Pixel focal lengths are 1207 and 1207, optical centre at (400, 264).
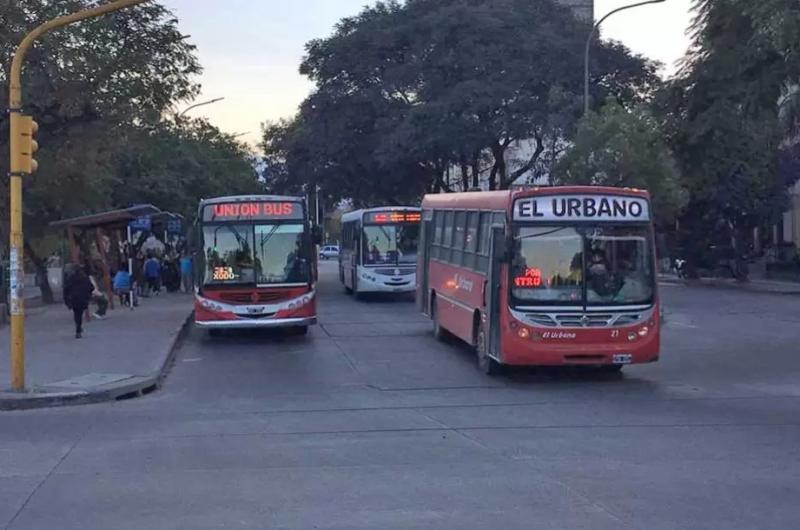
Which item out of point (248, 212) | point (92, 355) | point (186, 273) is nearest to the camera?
point (92, 355)

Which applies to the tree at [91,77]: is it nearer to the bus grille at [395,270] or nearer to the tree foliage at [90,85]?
the tree foliage at [90,85]

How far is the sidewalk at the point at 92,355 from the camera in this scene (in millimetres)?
16609

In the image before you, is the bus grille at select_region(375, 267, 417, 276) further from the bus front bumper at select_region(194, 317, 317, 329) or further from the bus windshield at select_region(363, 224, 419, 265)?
the bus front bumper at select_region(194, 317, 317, 329)

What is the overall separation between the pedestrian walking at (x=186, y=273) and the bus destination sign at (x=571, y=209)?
96.6 feet

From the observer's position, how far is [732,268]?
5450 cm

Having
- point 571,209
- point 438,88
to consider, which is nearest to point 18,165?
point 571,209

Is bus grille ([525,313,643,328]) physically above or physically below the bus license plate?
above

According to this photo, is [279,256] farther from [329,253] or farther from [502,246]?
[329,253]

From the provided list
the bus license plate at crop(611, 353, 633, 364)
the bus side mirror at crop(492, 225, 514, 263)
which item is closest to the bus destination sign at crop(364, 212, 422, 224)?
the bus side mirror at crop(492, 225, 514, 263)

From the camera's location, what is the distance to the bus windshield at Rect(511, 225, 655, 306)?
17422 millimetres

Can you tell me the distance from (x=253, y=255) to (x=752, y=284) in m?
32.2

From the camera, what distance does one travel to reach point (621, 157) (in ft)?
112

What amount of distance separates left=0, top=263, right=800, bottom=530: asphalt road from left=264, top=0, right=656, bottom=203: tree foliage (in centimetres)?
2651

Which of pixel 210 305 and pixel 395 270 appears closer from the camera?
pixel 210 305
